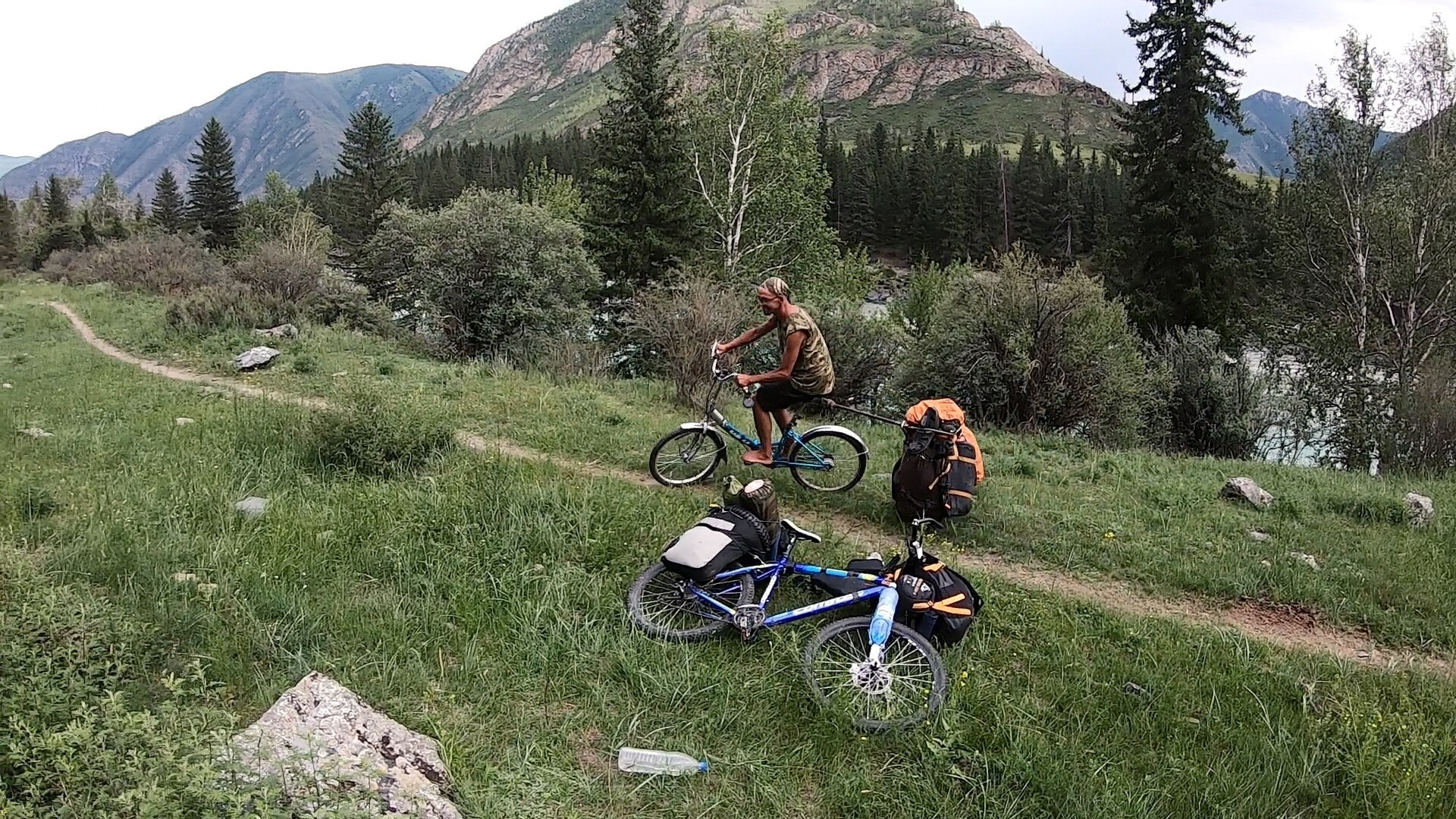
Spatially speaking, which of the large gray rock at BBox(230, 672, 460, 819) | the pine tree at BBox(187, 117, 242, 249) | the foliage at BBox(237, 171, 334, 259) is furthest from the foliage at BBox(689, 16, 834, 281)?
the pine tree at BBox(187, 117, 242, 249)

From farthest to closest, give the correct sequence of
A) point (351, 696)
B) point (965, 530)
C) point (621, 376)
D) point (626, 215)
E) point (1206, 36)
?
point (626, 215) < point (1206, 36) < point (621, 376) < point (965, 530) < point (351, 696)

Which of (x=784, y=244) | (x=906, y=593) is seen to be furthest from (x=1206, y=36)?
(x=906, y=593)

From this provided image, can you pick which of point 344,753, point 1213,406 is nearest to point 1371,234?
point 1213,406

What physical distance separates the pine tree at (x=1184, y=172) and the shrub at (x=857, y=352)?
11.0 m

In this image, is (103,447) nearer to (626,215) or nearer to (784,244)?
(626,215)

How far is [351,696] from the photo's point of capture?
3406 millimetres

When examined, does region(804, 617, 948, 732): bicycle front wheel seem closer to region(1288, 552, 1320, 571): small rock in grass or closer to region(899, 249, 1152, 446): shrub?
region(1288, 552, 1320, 571): small rock in grass

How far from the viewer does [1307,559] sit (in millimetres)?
6332

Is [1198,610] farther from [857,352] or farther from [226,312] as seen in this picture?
[226,312]

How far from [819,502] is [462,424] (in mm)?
4674

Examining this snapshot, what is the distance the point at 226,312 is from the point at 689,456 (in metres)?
14.1

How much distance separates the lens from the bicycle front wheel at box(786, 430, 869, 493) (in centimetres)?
769

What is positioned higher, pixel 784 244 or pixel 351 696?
pixel 784 244

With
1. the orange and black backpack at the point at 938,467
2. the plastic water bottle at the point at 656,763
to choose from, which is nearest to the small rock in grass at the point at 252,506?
the plastic water bottle at the point at 656,763
